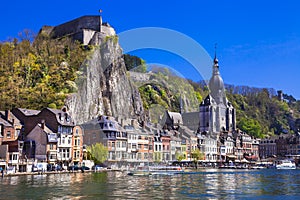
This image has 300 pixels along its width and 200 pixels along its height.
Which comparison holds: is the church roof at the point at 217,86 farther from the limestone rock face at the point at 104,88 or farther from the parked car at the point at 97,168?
the parked car at the point at 97,168

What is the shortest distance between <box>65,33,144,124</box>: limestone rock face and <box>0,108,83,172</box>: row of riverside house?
15550mm

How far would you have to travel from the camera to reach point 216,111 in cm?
15212

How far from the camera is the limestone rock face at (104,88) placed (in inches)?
3716

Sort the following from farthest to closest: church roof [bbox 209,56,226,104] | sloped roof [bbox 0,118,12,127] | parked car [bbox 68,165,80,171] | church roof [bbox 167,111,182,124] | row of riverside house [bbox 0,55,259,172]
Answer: church roof [bbox 209,56,226,104], church roof [bbox 167,111,182,124], sloped roof [bbox 0,118,12,127], parked car [bbox 68,165,80,171], row of riverside house [bbox 0,55,259,172]

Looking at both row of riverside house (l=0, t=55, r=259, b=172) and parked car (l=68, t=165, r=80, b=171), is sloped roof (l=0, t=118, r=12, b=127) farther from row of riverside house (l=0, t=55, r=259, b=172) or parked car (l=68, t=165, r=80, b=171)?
parked car (l=68, t=165, r=80, b=171)

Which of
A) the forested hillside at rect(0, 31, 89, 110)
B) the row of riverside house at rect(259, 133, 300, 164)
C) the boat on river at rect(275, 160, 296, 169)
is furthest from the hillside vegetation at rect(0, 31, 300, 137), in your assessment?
the boat on river at rect(275, 160, 296, 169)

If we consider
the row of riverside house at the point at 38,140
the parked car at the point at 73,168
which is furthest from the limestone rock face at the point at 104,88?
the parked car at the point at 73,168

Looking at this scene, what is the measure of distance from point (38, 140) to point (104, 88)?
1449 inches

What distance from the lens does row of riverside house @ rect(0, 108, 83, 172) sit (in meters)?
64.0

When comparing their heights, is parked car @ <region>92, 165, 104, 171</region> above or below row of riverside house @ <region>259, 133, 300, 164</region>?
below

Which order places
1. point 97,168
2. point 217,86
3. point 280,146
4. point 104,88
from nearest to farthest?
point 97,168 → point 104,88 → point 280,146 → point 217,86

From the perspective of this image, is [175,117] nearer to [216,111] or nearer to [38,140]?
[216,111]

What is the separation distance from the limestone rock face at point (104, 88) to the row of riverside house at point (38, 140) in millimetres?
15550

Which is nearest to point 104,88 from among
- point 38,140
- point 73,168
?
point 38,140
